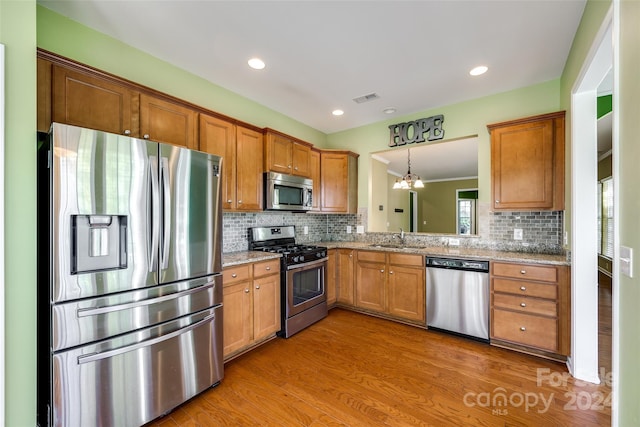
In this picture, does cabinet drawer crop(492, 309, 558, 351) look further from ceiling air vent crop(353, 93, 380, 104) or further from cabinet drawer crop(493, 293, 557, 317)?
ceiling air vent crop(353, 93, 380, 104)

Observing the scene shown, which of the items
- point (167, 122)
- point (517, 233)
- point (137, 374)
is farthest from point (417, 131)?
point (137, 374)

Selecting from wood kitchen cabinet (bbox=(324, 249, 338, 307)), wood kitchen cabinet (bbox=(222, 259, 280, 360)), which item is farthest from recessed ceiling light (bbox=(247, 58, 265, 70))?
wood kitchen cabinet (bbox=(324, 249, 338, 307))

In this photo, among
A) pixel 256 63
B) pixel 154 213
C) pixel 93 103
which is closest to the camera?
pixel 154 213

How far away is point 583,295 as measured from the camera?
2205mm

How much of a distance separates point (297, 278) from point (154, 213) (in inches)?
69.5

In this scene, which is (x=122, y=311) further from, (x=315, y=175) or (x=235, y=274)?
(x=315, y=175)

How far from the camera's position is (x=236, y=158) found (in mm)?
2869

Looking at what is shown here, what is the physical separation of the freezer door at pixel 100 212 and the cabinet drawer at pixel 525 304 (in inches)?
121

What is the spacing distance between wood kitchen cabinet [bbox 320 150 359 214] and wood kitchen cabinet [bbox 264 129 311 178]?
0.41 meters

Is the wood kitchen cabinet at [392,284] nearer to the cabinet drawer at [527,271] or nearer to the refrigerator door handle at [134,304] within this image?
the cabinet drawer at [527,271]

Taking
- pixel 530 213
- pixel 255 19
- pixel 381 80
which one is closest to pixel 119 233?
pixel 255 19

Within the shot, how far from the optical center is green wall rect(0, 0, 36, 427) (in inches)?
54.0

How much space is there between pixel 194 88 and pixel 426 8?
2240 millimetres

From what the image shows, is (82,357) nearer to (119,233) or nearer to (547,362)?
(119,233)
